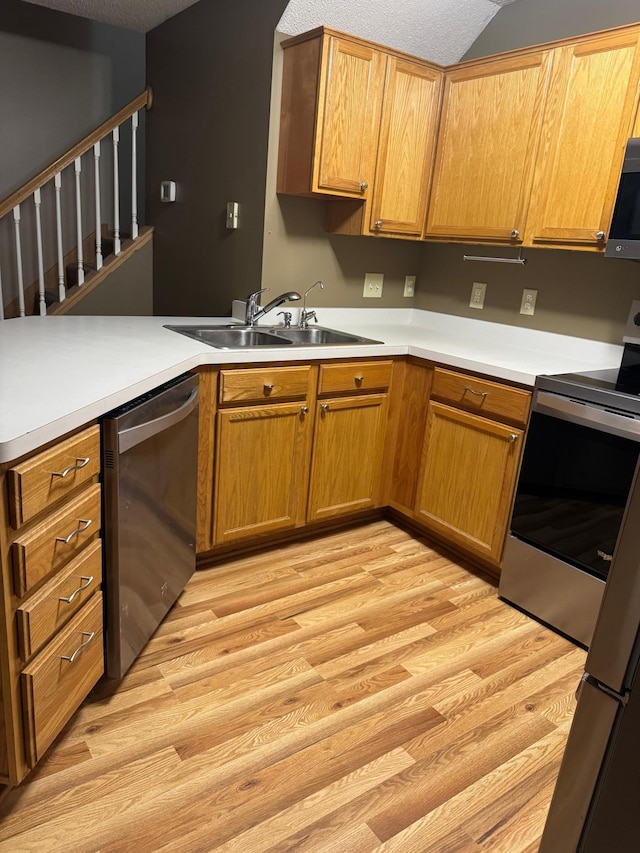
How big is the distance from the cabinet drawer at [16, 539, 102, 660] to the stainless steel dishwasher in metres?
0.08

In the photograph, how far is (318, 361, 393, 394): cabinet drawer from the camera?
99.5 inches

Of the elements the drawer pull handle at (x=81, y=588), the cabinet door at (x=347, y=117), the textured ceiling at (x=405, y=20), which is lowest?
the drawer pull handle at (x=81, y=588)

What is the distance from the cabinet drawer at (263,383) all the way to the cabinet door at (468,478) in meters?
0.61

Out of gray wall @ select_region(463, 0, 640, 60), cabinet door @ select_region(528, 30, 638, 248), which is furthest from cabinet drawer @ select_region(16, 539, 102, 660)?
gray wall @ select_region(463, 0, 640, 60)

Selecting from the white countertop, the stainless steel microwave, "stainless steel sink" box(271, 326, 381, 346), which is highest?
the stainless steel microwave

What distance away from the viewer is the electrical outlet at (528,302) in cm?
287

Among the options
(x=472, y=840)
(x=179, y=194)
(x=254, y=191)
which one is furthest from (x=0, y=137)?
(x=472, y=840)

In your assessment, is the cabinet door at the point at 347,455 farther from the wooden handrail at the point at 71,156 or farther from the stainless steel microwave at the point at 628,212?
the wooden handrail at the point at 71,156

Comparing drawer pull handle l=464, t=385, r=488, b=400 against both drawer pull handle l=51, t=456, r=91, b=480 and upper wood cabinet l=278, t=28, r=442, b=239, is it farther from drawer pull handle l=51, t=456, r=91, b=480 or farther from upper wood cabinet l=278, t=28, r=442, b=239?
drawer pull handle l=51, t=456, r=91, b=480

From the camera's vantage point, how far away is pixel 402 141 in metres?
2.84

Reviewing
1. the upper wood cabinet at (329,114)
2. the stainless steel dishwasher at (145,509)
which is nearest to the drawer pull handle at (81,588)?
the stainless steel dishwasher at (145,509)

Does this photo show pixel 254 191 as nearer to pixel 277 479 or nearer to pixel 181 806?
pixel 277 479

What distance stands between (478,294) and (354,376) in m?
0.96

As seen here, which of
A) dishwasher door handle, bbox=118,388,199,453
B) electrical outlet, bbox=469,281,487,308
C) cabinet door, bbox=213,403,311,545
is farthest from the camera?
electrical outlet, bbox=469,281,487,308
